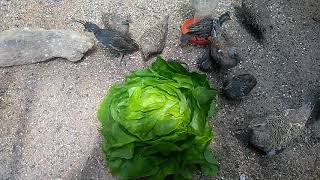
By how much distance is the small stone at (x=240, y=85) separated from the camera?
307cm

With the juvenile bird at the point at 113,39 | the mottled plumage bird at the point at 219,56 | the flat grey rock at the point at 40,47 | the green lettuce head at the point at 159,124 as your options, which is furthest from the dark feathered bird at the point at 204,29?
the green lettuce head at the point at 159,124

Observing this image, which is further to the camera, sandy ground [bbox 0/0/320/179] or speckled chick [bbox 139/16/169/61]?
speckled chick [bbox 139/16/169/61]

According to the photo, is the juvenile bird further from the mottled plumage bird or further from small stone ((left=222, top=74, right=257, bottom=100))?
small stone ((left=222, top=74, right=257, bottom=100))

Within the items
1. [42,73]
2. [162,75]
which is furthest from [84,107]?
[162,75]

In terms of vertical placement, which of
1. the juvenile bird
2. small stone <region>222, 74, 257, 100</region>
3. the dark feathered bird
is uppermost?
the dark feathered bird

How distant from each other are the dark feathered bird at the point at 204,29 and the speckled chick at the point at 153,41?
157 millimetres

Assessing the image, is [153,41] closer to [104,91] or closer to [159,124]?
[104,91]

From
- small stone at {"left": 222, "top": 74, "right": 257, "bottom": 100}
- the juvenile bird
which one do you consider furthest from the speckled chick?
small stone at {"left": 222, "top": 74, "right": 257, "bottom": 100}

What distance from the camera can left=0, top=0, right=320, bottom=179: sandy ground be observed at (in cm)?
295

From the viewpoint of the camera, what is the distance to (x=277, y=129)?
111 inches

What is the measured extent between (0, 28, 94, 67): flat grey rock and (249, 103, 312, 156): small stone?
4.65 feet

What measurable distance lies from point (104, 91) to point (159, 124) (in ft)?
3.73

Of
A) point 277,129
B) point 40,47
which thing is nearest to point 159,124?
point 277,129

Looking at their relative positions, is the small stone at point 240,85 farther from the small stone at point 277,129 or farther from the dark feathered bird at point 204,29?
the dark feathered bird at point 204,29
